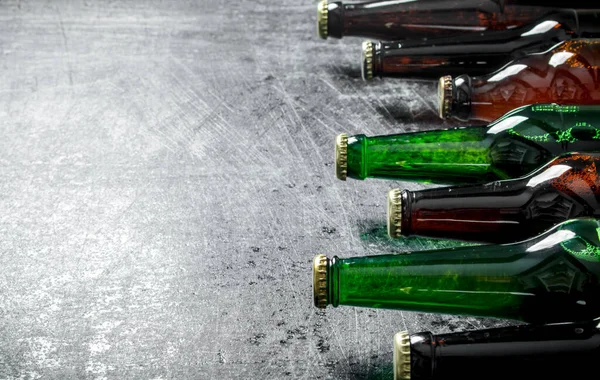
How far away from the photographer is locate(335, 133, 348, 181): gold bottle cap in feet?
3.72

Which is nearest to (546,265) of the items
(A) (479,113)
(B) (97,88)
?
(A) (479,113)

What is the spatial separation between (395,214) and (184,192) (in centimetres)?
32

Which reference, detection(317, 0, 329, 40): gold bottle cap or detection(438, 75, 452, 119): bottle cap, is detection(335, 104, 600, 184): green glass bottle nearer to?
detection(438, 75, 452, 119): bottle cap

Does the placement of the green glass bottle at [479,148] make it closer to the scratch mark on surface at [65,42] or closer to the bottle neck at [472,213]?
the bottle neck at [472,213]

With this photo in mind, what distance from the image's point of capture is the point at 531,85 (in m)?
1.23

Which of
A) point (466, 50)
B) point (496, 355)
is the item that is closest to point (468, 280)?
point (496, 355)

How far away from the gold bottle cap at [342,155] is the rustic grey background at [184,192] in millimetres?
61

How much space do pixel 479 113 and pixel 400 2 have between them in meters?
0.26

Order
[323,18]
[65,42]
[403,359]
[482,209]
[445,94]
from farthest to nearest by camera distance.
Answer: [65,42] → [323,18] → [445,94] → [482,209] → [403,359]

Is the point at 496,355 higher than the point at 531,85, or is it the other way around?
the point at 531,85

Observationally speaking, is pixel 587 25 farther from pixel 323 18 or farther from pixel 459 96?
pixel 323 18

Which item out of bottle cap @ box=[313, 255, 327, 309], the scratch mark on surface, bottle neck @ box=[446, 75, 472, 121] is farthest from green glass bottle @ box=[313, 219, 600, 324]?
the scratch mark on surface

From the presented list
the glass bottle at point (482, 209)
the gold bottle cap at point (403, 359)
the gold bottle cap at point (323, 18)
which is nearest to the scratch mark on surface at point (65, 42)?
the gold bottle cap at point (323, 18)

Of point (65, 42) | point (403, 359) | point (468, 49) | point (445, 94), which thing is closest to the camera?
point (403, 359)
